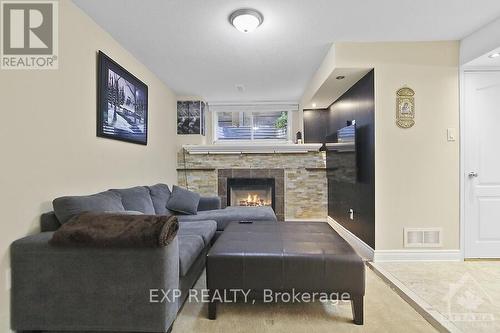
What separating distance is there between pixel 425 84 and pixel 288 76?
174 centimetres

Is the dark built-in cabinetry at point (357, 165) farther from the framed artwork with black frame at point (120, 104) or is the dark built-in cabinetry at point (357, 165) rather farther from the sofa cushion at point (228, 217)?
the framed artwork with black frame at point (120, 104)

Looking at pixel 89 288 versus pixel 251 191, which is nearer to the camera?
pixel 89 288

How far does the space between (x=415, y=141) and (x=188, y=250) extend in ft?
8.46

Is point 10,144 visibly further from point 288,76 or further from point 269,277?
point 288,76

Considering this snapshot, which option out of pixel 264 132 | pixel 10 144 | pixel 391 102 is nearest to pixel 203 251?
pixel 10 144

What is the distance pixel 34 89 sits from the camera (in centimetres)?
175

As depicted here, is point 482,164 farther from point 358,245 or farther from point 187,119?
point 187,119

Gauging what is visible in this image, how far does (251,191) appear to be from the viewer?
16.6ft

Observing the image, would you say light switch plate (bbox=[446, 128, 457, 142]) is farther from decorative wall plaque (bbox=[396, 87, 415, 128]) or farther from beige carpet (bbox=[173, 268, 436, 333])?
beige carpet (bbox=[173, 268, 436, 333])

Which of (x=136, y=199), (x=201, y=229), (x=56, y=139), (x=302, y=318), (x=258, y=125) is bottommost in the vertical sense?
(x=302, y=318)

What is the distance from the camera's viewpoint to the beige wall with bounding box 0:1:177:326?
158 centimetres

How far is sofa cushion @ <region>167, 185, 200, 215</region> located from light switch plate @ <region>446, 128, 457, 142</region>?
3.08 meters

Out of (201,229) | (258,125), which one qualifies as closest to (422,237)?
(201,229)

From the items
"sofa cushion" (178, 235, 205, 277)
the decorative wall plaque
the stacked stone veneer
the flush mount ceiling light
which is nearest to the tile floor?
the decorative wall plaque
